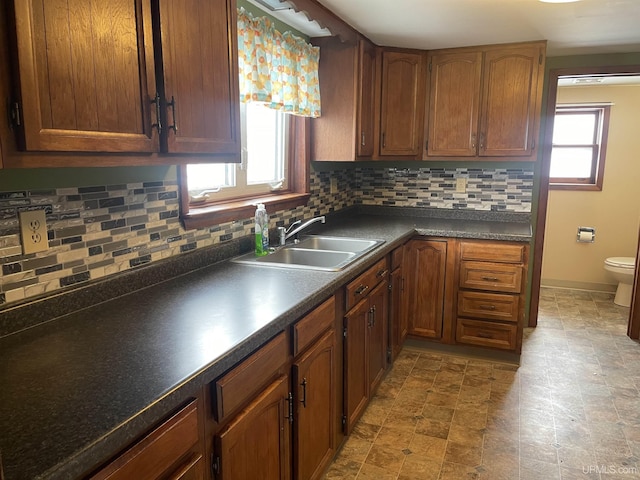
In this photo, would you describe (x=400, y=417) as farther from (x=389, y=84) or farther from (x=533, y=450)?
(x=389, y=84)

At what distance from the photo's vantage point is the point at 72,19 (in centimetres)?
108

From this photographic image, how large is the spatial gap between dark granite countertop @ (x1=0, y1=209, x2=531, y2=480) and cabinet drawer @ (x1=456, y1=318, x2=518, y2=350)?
1.55 metres

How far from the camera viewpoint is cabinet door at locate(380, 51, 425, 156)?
11.0 ft

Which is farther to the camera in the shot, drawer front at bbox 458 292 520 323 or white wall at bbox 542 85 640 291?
white wall at bbox 542 85 640 291

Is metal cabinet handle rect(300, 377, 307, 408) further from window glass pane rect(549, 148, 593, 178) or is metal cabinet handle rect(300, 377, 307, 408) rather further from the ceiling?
window glass pane rect(549, 148, 593, 178)

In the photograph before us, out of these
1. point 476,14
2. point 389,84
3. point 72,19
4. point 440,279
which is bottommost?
point 440,279

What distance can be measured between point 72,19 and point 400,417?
228 centimetres

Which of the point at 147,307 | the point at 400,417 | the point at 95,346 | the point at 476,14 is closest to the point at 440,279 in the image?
the point at 400,417

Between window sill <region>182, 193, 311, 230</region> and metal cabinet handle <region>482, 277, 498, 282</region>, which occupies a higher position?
window sill <region>182, 193, 311, 230</region>

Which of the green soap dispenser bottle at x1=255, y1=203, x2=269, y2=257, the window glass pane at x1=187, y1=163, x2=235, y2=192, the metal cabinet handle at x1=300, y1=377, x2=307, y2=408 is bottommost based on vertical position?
the metal cabinet handle at x1=300, y1=377, x2=307, y2=408

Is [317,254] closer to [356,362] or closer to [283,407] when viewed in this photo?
[356,362]

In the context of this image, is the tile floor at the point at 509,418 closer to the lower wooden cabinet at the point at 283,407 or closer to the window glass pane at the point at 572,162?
the lower wooden cabinet at the point at 283,407

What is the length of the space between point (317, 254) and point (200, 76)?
123cm

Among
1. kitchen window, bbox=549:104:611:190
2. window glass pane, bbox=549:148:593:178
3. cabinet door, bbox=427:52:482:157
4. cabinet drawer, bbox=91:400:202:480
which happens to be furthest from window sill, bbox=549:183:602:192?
cabinet drawer, bbox=91:400:202:480
